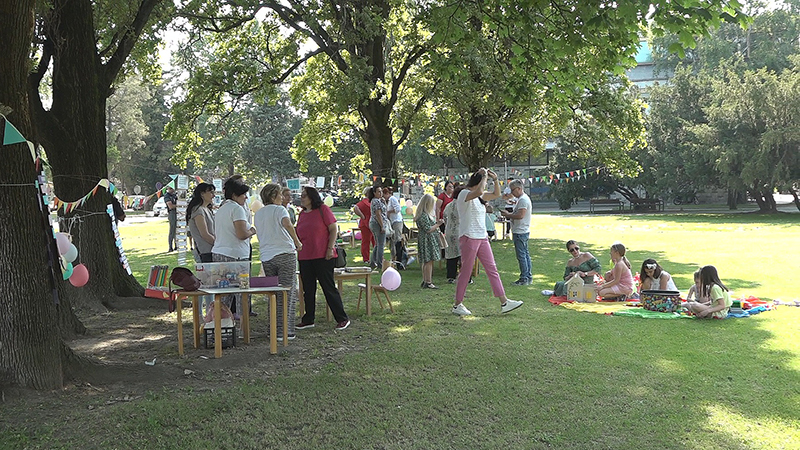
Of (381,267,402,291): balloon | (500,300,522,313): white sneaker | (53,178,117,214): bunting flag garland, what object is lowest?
(500,300,522,313): white sneaker

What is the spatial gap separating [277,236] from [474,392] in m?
2.91

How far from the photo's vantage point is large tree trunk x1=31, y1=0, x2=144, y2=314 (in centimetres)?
845

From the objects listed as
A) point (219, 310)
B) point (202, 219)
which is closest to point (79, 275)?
point (202, 219)

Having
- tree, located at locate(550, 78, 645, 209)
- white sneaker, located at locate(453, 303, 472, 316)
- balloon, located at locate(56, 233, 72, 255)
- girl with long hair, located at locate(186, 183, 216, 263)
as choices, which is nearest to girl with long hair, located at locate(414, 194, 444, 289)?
white sneaker, located at locate(453, 303, 472, 316)

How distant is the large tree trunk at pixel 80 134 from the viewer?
8453 millimetres

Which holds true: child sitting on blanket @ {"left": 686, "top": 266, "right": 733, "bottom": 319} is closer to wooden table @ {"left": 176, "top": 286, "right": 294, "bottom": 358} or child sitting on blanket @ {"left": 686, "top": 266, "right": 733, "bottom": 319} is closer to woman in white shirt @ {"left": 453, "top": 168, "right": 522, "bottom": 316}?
woman in white shirt @ {"left": 453, "top": 168, "right": 522, "bottom": 316}

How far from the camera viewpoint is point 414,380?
217 inches

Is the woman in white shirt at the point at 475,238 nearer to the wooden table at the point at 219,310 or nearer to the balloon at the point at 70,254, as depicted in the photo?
the wooden table at the point at 219,310

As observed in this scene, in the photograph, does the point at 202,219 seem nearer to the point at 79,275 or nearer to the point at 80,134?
the point at 79,275

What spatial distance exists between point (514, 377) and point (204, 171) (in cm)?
5237

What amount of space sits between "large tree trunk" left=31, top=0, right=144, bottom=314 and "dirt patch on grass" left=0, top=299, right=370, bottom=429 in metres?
0.79

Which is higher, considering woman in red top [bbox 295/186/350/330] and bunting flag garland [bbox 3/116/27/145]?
bunting flag garland [bbox 3/116/27/145]

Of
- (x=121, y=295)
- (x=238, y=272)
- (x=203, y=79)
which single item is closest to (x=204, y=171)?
(x=203, y=79)

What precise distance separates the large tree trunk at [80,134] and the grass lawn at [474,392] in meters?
1.68
